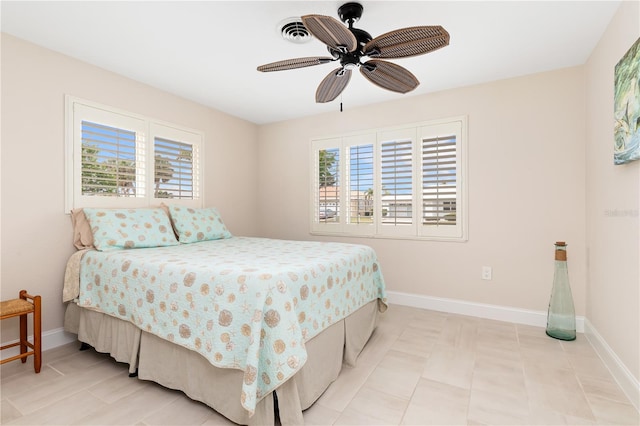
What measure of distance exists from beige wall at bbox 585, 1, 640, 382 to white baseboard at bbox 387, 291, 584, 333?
1.30 ft

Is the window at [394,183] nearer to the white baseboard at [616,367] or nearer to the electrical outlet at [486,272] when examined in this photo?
the electrical outlet at [486,272]

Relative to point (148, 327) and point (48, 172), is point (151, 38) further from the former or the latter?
point (148, 327)

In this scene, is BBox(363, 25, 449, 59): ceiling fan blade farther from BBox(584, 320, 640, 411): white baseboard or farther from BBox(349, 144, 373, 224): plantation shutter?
BBox(584, 320, 640, 411): white baseboard

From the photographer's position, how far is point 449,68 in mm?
2840

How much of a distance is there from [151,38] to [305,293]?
7.24ft

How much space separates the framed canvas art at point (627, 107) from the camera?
1732 millimetres

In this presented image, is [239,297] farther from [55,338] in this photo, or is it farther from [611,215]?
[611,215]

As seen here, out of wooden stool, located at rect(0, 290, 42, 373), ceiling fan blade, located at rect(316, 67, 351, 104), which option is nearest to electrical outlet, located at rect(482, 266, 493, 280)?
ceiling fan blade, located at rect(316, 67, 351, 104)

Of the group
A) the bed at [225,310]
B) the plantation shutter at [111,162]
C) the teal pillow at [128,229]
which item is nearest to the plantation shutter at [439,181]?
the bed at [225,310]

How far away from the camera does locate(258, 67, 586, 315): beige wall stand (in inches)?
111

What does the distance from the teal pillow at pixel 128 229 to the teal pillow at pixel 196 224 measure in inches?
4.3

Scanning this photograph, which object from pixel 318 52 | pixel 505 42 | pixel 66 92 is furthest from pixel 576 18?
pixel 66 92

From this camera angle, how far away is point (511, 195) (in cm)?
305

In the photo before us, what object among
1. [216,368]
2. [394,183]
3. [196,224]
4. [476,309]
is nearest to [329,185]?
[394,183]
